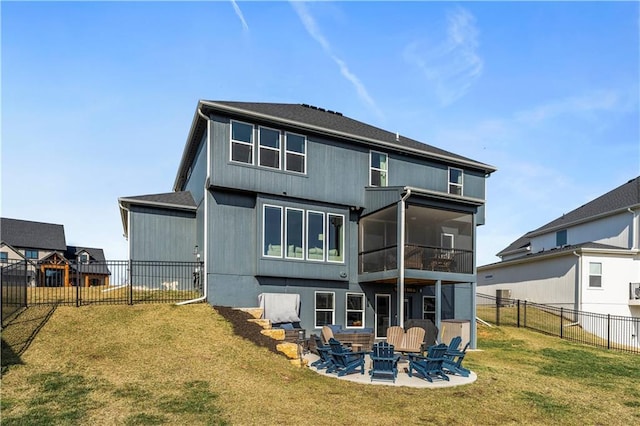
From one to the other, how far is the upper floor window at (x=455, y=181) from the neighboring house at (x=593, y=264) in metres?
9.34

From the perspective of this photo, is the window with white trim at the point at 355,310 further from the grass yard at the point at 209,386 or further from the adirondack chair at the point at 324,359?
the adirondack chair at the point at 324,359

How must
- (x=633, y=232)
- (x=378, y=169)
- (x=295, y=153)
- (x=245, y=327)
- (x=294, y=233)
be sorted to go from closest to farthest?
(x=245, y=327) < (x=294, y=233) < (x=295, y=153) < (x=378, y=169) < (x=633, y=232)

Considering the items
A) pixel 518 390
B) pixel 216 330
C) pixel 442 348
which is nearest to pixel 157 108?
pixel 216 330

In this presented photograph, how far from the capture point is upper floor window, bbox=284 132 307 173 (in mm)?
16250

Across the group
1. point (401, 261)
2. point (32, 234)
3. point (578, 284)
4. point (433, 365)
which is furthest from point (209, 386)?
point (32, 234)

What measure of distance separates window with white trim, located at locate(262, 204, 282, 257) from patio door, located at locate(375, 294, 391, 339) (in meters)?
5.18

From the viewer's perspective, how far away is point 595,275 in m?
24.2

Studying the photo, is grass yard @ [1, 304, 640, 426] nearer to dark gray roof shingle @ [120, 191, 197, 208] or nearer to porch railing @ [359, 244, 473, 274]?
porch railing @ [359, 244, 473, 274]

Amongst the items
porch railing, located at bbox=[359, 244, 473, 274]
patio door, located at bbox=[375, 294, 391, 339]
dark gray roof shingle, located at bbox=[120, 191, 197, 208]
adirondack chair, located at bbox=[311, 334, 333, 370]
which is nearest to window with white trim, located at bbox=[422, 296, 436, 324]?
patio door, located at bbox=[375, 294, 391, 339]

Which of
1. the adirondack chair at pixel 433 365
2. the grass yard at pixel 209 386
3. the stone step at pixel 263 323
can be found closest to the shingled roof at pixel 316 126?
the grass yard at pixel 209 386

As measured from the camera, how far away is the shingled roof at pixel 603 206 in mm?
25766

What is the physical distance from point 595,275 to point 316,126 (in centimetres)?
1927

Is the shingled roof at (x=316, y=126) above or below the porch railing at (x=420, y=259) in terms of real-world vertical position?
above

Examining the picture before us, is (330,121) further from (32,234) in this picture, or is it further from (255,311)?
(32,234)
